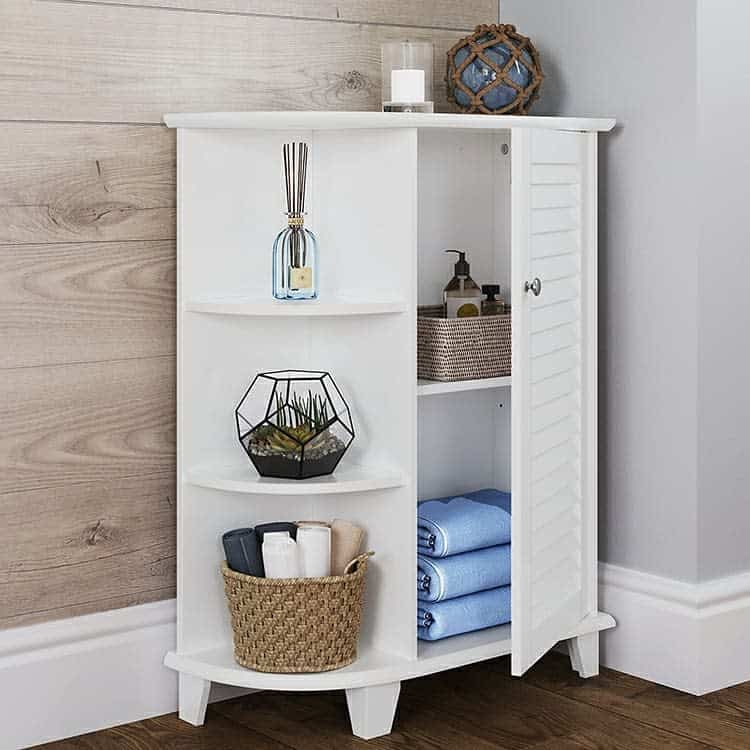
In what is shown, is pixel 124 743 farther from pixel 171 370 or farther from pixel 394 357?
pixel 394 357

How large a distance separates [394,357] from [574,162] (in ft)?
1.52

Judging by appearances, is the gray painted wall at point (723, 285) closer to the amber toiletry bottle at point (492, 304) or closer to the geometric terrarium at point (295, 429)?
the amber toiletry bottle at point (492, 304)

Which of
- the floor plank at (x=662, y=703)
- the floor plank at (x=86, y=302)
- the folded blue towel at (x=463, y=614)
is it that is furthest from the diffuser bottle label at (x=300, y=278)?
the floor plank at (x=662, y=703)

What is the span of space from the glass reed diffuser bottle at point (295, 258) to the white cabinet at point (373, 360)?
0.19 feet

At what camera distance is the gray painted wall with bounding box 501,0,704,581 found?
6.99 feet

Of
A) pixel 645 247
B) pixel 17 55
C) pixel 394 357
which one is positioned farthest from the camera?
pixel 645 247

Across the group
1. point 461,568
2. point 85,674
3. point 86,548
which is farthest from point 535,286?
point 85,674

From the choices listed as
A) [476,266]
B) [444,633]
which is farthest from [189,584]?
[476,266]

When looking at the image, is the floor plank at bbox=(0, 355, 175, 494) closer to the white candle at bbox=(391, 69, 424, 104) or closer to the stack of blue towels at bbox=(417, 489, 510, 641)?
the stack of blue towels at bbox=(417, 489, 510, 641)

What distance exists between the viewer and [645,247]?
2.20 meters

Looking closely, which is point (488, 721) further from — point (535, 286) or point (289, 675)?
point (535, 286)

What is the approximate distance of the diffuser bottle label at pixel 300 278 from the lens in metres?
2.00

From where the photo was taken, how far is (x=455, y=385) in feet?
6.81

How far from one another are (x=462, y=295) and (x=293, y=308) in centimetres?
40
